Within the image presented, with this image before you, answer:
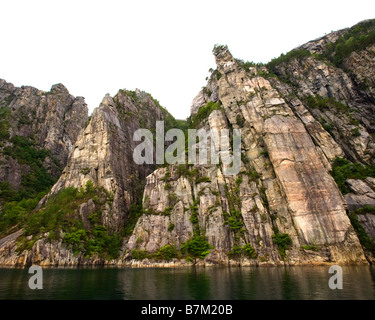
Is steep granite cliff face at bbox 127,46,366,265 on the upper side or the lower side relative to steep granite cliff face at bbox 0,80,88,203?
lower

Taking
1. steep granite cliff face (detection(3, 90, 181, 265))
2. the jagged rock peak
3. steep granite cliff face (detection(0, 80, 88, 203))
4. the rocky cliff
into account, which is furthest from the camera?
the jagged rock peak

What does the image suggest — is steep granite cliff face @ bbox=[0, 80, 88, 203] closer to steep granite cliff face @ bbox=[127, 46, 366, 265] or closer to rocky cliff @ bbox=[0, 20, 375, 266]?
rocky cliff @ bbox=[0, 20, 375, 266]

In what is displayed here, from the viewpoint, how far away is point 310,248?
37625 mm

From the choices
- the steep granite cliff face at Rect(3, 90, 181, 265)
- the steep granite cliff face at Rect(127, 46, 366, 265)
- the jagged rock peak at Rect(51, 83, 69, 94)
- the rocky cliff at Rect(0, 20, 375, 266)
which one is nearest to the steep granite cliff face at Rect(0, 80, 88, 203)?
the jagged rock peak at Rect(51, 83, 69, 94)

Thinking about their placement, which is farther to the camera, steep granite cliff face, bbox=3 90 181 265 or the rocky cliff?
steep granite cliff face, bbox=3 90 181 265

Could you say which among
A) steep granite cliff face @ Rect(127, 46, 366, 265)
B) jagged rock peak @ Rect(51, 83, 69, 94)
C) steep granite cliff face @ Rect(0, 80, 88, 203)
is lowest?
steep granite cliff face @ Rect(127, 46, 366, 265)

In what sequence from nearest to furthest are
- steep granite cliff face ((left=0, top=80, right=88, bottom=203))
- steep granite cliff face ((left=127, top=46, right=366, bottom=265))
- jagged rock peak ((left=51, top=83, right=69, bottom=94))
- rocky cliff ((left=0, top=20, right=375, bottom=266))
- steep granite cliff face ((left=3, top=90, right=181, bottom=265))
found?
steep granite cliff face ((left=127, top=46, right=366, bottom=265)), rocky cliff ((left=0, top=20, right=375, bottom=266)), steep granite cliff face ((left=3, top=90, right=181, bottom=265)), steep granite cliff face ((left=0, top=80, right=88, bottom=203)), jagged rock peak ((left=51, top=83, right=69, bottom=94))

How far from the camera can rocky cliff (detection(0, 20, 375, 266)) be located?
40.2m

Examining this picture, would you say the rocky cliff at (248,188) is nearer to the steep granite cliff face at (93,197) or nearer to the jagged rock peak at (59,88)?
the steep granite cliff face at (93,197)

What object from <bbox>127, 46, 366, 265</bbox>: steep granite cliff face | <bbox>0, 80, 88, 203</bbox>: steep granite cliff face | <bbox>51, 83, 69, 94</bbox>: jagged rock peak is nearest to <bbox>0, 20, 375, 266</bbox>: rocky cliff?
<bbox>127, 46, 366, 265</bbox>: steep granite cliff face

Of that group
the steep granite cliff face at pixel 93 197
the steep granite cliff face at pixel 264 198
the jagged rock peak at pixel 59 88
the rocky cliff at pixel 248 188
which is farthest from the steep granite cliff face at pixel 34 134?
the steep granite cliff face at pixel 264 198

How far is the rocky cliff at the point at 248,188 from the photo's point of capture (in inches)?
1583
